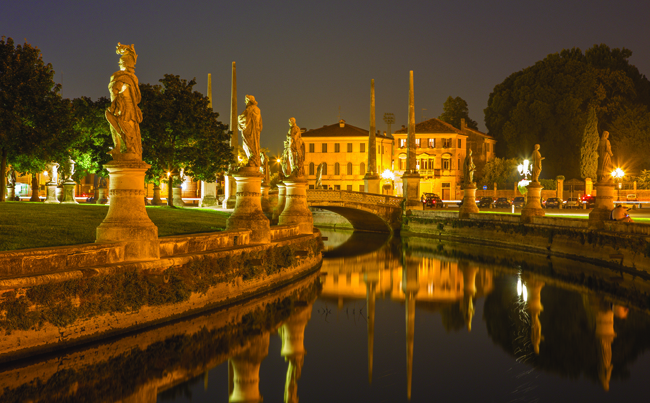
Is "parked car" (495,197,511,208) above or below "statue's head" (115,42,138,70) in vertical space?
below

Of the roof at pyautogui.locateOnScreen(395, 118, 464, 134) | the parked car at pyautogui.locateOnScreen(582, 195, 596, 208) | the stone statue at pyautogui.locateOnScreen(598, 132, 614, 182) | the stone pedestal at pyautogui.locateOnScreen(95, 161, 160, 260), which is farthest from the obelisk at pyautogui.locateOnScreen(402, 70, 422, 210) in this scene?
the stone pedestal at pyautogui.locateOnScreen(95, 161, 160, 260)

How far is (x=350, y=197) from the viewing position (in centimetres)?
4031

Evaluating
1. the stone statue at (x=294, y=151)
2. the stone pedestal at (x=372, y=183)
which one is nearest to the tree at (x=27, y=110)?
the stone statue at (x=294, y=151)

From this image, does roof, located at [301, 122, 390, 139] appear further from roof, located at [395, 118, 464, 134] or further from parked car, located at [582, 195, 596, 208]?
parked car, located at [582, 195, 596, 208]

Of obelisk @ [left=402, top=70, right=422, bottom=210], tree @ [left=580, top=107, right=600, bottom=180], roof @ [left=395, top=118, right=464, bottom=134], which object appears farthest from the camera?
roof @ [left=395, top=118, right=464, bottom=134]

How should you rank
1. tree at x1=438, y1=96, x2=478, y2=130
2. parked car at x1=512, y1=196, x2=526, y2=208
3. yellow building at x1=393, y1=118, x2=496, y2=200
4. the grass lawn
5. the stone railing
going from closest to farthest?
the grass lawn
the stone railing
parked car at x1=512, y1=196, x2=526, y2=208
yellow building at x1=393, y1=118, x2=496, y2=200
tree at x1=438, y1=96, x2=478, y2=130

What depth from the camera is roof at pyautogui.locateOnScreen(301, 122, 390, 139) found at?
74000 millimetres

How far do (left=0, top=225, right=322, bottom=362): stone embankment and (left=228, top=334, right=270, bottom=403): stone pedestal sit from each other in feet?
5.94

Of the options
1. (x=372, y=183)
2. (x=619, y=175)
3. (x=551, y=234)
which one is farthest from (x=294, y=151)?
(x=619, y=175)

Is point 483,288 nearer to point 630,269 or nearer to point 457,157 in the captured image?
point 630,269

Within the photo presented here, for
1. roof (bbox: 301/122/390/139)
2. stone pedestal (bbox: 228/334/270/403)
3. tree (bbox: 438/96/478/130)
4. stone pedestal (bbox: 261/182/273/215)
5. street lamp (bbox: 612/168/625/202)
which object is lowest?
stone pedestal (bbox: 228/334/270/403)

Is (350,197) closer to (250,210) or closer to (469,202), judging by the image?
(469,202)

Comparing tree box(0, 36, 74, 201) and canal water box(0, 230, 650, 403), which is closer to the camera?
canal water box(0, 230, 650, 403)

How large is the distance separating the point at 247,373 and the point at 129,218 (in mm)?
3869
